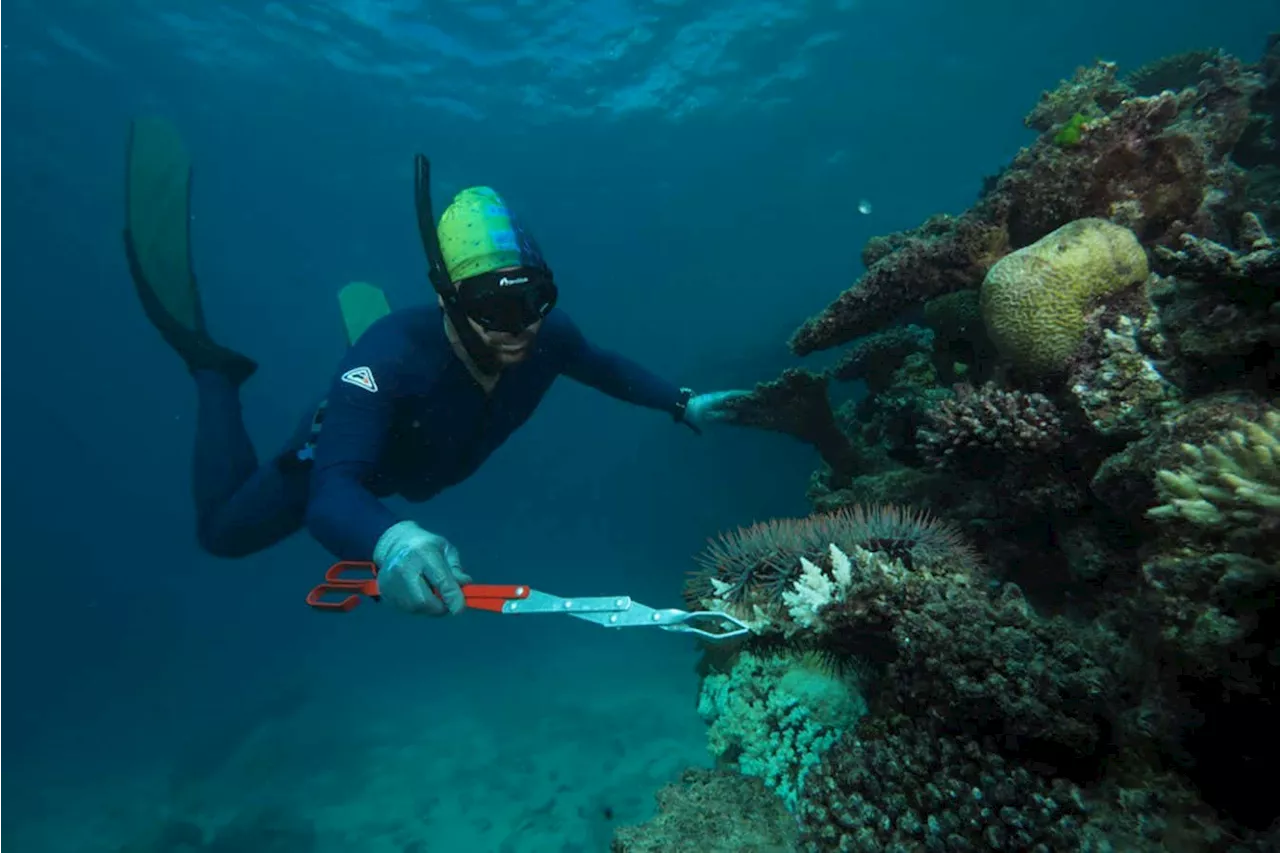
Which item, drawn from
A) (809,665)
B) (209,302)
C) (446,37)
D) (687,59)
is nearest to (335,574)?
(809,665)

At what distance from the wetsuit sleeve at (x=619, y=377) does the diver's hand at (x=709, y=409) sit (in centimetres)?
19

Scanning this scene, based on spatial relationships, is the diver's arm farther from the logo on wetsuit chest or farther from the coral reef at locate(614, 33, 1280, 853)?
the coral reef at locate(614, 33, 1280, 853)

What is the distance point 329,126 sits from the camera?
3400 centimetres

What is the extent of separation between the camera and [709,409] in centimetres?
675

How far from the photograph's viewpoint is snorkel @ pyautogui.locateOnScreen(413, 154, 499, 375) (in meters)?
4.83

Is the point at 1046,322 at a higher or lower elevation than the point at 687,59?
lower

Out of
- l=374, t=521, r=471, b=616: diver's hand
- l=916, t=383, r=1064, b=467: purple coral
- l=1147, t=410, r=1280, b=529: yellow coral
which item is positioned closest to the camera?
l=1147, t=410, r=1280, b=529: yellow coral

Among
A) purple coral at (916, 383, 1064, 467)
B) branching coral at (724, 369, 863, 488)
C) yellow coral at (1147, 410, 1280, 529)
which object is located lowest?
yellow coral at (1147, 410, 1280, 529)

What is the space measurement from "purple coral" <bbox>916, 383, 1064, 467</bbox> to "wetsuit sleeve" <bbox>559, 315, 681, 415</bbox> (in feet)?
10.7

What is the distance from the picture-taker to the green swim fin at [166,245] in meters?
8.55

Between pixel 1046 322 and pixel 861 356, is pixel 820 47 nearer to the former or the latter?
pixel 861 356

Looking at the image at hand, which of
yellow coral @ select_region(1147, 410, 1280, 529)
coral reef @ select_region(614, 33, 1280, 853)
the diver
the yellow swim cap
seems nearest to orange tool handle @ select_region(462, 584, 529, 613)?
the diver

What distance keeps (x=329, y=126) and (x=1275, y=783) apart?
41.0 m

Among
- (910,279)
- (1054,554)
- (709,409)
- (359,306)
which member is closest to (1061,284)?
(910,279)
